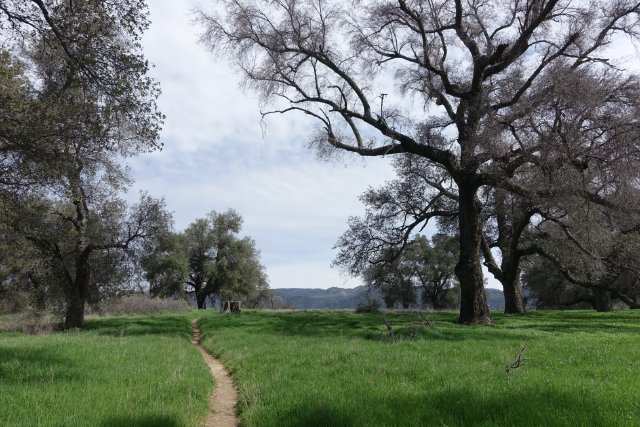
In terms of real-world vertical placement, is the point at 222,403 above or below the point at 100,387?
below

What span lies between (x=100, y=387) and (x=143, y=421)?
2.22m

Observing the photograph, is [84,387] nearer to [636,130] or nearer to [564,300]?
[636,130]

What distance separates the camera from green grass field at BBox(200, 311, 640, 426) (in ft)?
18.1

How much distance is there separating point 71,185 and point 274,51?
12.5m

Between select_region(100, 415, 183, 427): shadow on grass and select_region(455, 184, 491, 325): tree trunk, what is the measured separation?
55.5 feet

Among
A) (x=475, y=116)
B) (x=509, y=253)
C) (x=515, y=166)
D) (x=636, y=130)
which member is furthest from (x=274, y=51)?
(x=509, y=253)

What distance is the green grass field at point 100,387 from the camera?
19.6 feet

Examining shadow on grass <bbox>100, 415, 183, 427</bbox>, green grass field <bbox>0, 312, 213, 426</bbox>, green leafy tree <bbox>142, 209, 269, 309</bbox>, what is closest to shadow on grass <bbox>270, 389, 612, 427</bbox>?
shadow on grass <bbox>100, 415, 183, 427</bbox>

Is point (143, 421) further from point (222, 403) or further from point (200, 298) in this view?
point (200, 298)

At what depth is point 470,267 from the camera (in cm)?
2089

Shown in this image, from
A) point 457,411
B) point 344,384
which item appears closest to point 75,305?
point 344,384

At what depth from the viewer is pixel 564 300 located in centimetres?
5678

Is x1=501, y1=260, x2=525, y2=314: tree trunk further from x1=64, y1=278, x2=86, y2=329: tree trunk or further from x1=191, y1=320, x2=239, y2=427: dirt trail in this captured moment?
x1=64, y1=278, x2=86, y2=329: tree trunk

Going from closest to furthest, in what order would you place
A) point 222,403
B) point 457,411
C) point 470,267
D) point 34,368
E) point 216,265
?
point 457,411, point 222,403, point 34,368, point 470,267, point 216,265
